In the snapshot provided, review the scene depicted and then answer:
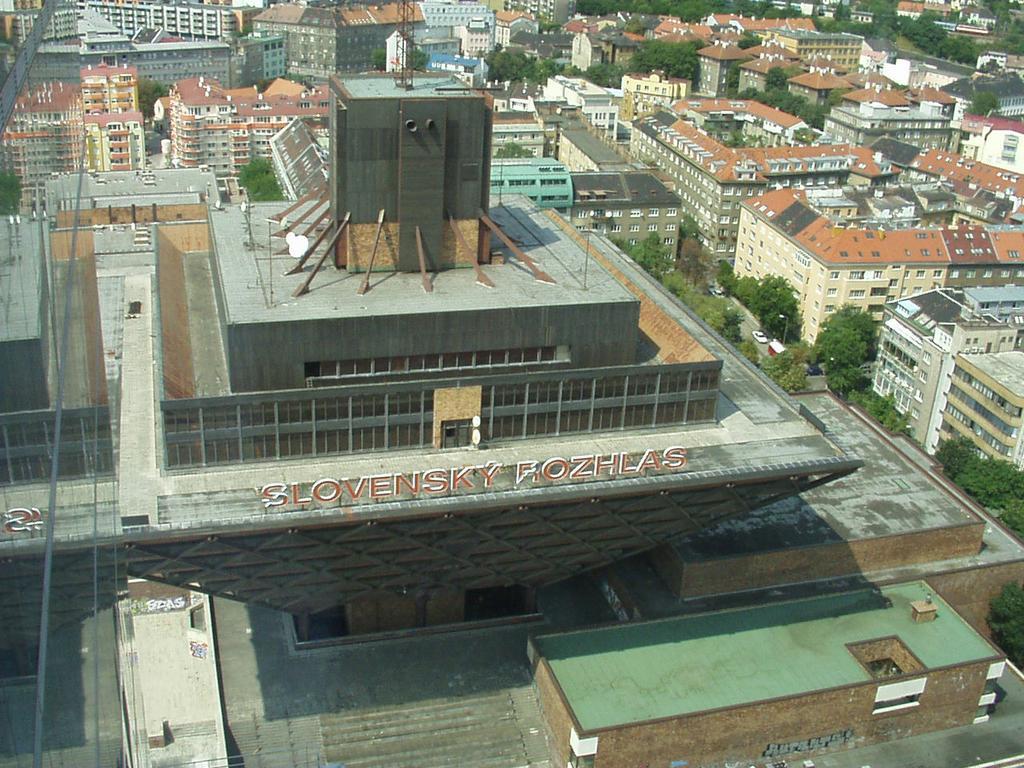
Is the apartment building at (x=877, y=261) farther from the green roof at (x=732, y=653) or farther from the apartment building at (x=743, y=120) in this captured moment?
the apartment building at (x=743, y=120)

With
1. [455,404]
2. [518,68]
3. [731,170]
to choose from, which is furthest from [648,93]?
[455,404]

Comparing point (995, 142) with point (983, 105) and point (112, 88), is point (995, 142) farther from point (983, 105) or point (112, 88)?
point (112, 88)

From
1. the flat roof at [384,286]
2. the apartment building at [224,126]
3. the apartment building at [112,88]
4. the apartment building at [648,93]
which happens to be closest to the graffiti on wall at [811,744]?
the flat roof at [384,286]

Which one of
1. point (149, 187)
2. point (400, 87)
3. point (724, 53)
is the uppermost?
point (400, 87)

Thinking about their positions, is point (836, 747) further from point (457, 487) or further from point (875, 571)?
point (457, 487)

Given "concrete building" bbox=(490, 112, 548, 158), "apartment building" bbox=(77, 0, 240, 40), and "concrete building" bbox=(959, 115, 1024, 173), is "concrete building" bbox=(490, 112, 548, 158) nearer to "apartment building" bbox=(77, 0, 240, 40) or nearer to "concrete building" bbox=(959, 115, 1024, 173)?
"concrete building" bbox=(959, 115, 1024, 173)

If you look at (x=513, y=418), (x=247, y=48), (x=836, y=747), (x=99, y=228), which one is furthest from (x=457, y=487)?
(x=247, y=48)
